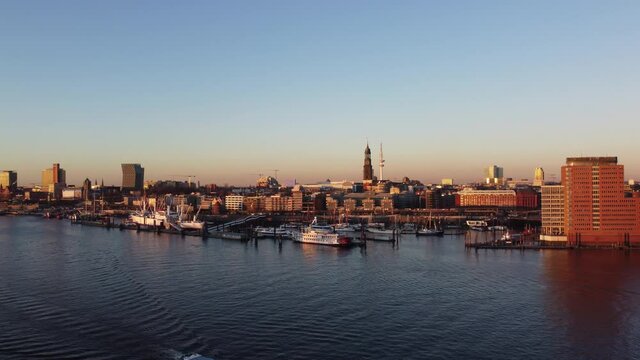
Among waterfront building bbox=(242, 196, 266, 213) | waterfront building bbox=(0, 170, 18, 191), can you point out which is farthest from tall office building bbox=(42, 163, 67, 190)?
waterfront building bbox=(242, 196, 266, 213)

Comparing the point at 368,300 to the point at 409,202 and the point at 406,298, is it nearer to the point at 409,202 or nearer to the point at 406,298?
the point at 406,298

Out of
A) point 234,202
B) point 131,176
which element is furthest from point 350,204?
point 131,176

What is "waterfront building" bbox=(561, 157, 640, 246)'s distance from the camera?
43000 millimetres

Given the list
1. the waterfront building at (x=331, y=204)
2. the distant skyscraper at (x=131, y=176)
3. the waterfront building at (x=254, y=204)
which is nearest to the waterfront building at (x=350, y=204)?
the waterfront building at (x=331, y=204)

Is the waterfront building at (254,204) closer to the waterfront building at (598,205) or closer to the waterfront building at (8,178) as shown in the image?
the waterfront building at (598,205)

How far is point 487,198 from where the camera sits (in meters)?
104

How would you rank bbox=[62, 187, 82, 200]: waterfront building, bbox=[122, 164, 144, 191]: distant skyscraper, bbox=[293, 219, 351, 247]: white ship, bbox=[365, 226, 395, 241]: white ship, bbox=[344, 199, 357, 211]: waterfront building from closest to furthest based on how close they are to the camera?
bbox=[293, 219, 351, 247]: white ship → bbox=[365, 226, 395, 241]: white ship → bbox=[344, 199, 357, 211]: waterfront building → bbox=[62, 187, 82, 200]: waterfront building → bbox=[122, 164, 144, 191]: distant skyscraper

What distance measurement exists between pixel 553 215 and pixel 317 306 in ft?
100

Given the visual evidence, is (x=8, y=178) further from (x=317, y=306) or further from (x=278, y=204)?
(x=317, y=306)

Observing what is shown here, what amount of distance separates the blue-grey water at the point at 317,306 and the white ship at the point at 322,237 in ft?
24.4

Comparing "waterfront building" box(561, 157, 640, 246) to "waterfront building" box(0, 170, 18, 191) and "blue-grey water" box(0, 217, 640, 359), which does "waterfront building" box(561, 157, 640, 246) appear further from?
"waterfront building" box(0, 170, 18, 191)

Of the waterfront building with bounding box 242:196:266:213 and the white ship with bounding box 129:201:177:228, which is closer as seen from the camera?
the white ship with bounding box 129:201:177:228

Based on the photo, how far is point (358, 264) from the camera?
3428cm

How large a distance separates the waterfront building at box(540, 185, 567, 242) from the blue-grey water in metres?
7.89
